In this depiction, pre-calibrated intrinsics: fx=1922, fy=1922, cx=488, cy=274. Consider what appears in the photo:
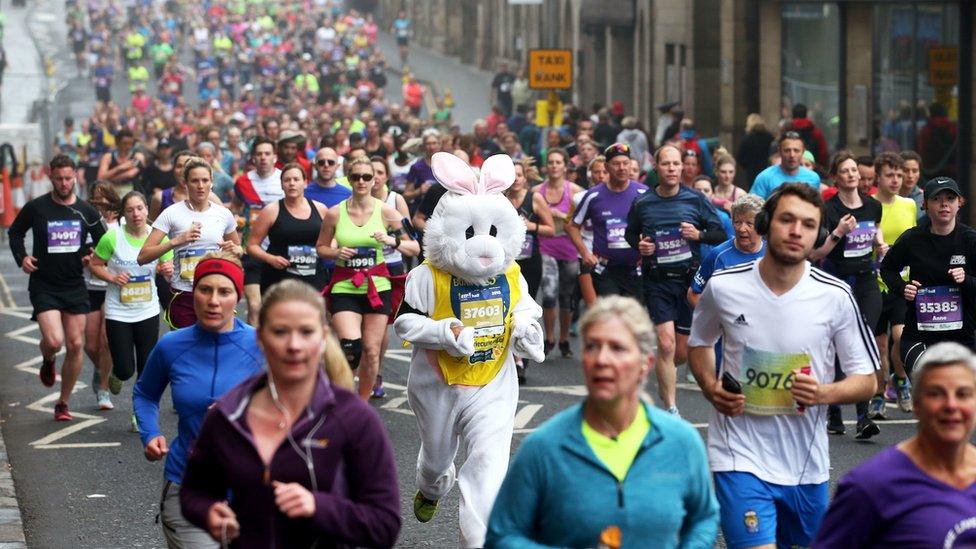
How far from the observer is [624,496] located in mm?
4805

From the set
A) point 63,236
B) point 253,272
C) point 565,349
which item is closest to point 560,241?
point 565,349

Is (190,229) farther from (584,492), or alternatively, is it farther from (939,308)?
(584,492)

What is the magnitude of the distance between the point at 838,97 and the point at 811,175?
13.7 metres

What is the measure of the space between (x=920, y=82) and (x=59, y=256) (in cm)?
1550

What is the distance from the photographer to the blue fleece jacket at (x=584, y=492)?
189 inches

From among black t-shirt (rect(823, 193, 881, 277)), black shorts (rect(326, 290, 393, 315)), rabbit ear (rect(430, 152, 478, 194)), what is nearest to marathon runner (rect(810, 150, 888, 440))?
black t-shirt (rect(823, 193, 881, 277))

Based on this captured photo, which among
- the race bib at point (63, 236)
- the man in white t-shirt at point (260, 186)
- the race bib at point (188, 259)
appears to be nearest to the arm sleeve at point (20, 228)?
the race bib at point (63, 236)

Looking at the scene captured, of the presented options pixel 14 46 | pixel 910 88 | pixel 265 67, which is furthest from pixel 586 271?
pixel 14 46

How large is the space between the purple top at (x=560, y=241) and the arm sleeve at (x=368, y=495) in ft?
37.2

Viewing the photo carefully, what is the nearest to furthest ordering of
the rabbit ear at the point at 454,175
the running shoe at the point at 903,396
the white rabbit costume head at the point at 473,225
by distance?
the white rabbit costume head at the point at 473,225
the rabbit ear at the point at 454,175
the running shoe at the point at 903,396

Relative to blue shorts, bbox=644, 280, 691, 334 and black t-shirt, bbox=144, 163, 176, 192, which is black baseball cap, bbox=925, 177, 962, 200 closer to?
blue shorts, bbox=644, 280, 691, 334

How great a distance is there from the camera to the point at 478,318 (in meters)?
8.58

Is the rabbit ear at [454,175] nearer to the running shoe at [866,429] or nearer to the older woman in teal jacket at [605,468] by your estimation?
the running shoe at [866,429]

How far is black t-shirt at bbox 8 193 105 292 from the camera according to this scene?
12.9 metres
